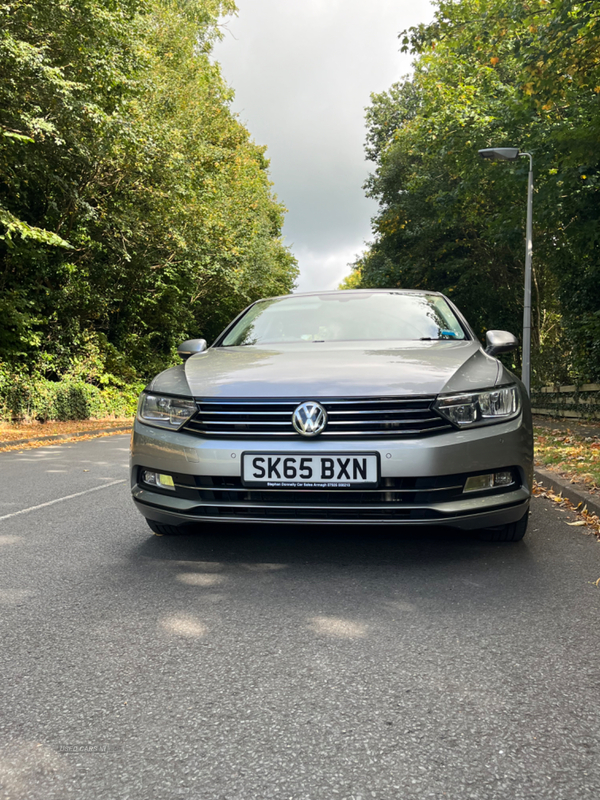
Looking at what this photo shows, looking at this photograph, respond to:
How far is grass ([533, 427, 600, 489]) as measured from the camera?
288 inches

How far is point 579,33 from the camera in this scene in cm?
1167

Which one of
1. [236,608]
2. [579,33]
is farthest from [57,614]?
[579,33]

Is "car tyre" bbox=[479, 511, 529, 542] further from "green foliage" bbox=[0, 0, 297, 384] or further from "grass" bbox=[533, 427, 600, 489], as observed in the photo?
"green foliage" bbox=[0, 0, 297, 384]

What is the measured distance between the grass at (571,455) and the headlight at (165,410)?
3.96 meters

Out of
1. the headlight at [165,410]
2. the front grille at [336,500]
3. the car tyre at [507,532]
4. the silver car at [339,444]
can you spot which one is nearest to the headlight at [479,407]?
the silver car at [339,444]

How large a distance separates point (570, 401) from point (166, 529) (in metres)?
15.6

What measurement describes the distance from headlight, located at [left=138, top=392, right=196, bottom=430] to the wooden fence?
45.9ft

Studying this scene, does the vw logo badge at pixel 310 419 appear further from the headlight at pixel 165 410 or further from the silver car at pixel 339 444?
the headlight at pixel 165 410

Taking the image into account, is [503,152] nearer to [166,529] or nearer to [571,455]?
[571,455]

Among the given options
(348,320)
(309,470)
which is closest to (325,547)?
(309,470)

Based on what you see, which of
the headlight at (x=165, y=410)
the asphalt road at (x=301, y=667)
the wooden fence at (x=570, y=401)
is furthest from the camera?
the wooden fence at (x=570, y=401)

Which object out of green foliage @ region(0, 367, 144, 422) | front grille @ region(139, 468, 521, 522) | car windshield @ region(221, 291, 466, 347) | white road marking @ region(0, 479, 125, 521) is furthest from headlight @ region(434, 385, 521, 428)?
green foliage @ region(0, 367, 144, 422)

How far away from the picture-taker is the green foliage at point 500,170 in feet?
42.1

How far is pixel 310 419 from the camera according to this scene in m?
3.91
